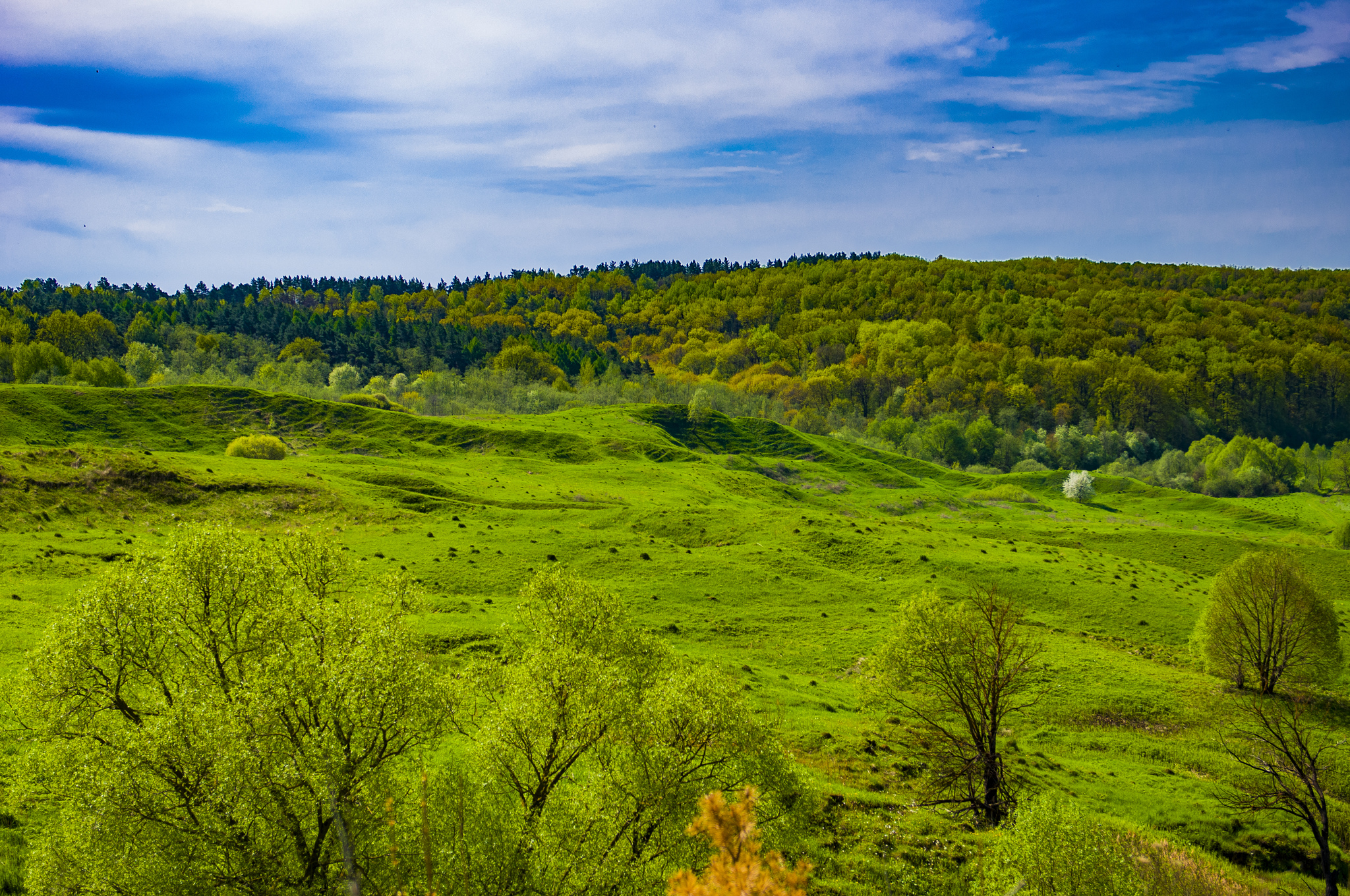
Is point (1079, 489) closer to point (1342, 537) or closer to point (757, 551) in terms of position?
point (1342, 537)

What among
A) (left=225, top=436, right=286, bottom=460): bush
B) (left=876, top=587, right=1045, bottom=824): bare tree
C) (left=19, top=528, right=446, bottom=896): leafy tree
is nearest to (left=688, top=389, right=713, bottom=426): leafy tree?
(left=225, top=436, right=286, bottom=460): bush

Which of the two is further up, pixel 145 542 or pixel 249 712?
pixel 249 712

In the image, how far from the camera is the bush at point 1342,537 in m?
113

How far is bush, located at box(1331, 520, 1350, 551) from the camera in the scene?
4432 inches

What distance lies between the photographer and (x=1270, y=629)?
5547 centimetres

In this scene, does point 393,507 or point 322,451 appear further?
point 322,451

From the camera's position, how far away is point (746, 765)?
82.7 feet

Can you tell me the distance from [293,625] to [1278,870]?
4828cm

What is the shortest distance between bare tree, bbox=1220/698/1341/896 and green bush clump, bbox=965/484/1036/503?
9191 centimetres

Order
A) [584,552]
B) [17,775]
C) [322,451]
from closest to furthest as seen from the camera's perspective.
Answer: [17,775]
[584,552]
[322,451]

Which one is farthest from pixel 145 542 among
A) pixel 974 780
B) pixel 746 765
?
pixel 974 780

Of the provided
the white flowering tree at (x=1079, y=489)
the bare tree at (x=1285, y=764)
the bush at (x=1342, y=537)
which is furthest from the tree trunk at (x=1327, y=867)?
the white flowering tree at (x=1079, y=489)

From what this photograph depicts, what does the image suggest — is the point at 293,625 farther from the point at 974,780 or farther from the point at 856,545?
the point at 856,545

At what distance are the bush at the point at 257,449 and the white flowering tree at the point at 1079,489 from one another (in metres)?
156
